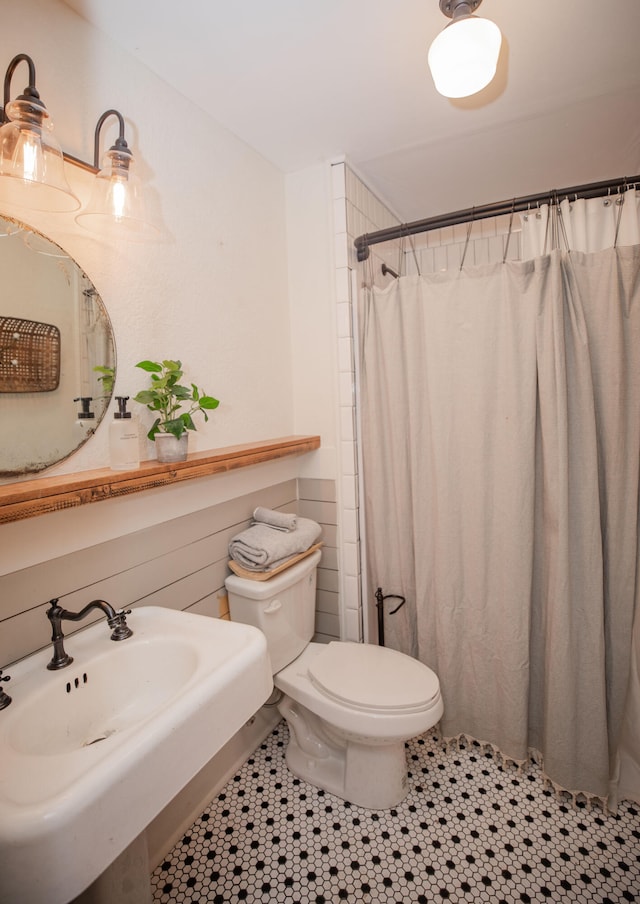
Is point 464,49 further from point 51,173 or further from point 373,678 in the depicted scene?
point 373,678

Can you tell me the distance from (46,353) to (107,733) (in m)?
0.84

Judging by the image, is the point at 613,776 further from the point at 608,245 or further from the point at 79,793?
the point at 608,245

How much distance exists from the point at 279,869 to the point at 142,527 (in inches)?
41.5

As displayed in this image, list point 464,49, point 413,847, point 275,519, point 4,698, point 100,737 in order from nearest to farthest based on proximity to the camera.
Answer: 1. point 4,698
2. point 100,737
3. point 464,49
4. point 413,847
5. point 275,519

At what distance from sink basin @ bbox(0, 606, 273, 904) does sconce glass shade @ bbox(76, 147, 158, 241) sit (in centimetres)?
100

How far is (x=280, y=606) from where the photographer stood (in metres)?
1.43

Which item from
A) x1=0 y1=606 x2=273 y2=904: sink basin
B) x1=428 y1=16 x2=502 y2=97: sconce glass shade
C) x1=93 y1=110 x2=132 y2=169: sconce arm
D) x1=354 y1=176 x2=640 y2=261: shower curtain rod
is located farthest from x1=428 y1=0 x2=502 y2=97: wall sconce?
x1=0 y1=606 x2=273 y2=904: sink basin

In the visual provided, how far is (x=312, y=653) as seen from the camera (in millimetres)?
1574

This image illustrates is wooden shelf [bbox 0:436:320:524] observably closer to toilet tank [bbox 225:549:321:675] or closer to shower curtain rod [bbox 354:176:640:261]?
toilet tank [bbox 225:549:321:675]

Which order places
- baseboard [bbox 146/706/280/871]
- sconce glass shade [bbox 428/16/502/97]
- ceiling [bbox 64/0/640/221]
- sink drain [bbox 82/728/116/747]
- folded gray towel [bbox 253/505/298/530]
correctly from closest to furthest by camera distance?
sink drain [bbox 82/728/116/747] → sconce glass shade [bbox 428/16/502/97] → ceiling [bbox 64/0/640/221] → baseboard [bbox 146/706/280/871] → folded gray towel [bbox 253/505/298/530]

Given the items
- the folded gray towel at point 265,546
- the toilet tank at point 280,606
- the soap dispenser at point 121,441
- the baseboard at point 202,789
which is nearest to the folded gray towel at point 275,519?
the folded gray towel at point 265,546

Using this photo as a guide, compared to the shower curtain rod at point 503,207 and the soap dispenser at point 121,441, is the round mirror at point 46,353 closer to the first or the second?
the soap dispenser at point 121,441

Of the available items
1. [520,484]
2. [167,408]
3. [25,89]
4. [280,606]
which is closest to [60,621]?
[167,408]

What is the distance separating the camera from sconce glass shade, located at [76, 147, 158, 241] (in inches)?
39.5
